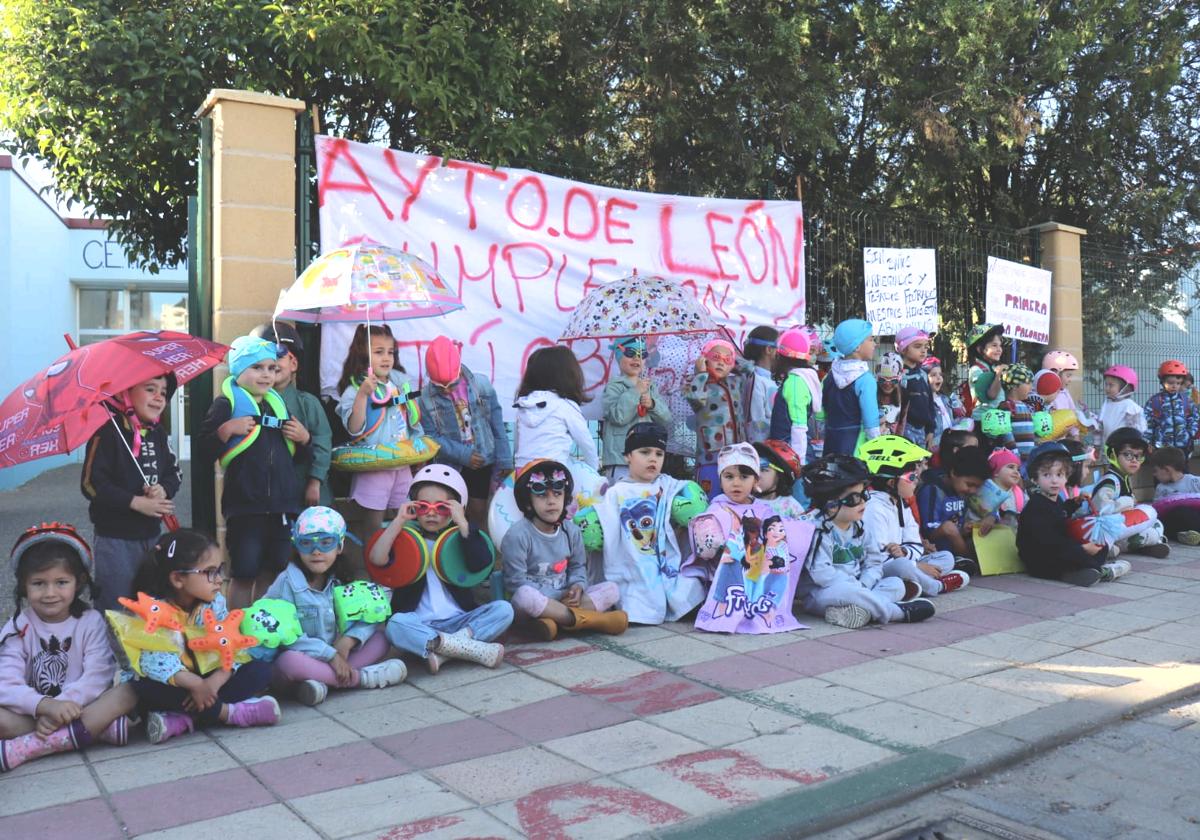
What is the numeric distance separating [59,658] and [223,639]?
0.66 m

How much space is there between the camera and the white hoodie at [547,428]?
6.45 m

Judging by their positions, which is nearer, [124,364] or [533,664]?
[124,364]

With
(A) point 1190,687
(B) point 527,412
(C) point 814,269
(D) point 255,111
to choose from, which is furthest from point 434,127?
(A) point 1190,687

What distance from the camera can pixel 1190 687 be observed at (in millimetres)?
5039

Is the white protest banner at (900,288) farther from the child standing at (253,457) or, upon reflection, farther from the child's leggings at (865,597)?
the child standing at (253,457)

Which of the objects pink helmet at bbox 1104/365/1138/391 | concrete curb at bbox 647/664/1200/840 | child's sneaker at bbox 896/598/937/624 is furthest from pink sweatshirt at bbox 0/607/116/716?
pink helmet at bbox 1104/365/1138/391

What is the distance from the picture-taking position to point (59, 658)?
176 inches

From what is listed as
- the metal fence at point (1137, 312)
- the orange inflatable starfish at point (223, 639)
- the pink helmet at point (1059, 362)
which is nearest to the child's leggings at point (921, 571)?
the pink helmet at point (1059, 362)

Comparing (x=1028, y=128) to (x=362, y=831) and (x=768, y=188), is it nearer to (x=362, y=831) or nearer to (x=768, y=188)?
(x=768, y=188)

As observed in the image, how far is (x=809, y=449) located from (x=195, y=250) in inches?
173

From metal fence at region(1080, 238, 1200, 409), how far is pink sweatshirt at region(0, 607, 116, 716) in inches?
405

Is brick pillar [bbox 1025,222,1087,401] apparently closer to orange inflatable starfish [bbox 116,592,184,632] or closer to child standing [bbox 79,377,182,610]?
child standing [bbox 79,377,182,610]

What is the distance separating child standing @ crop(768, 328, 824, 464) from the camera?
718cm

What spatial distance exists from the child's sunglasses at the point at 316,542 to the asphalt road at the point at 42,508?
3.77 meters
